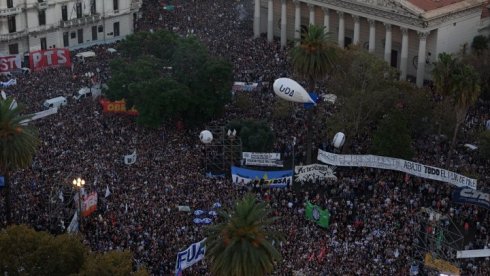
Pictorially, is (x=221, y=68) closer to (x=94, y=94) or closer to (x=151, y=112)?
(x=151, y=112)

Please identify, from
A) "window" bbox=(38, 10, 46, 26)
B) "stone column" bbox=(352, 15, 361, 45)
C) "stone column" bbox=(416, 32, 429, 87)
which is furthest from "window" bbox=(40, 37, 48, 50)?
"stone column" bbox=(416, 32, 429, 87)

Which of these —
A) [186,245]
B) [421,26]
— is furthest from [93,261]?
[421,26]

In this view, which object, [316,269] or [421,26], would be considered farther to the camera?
[421,26]

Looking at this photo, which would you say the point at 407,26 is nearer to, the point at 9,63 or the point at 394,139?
the point at 394,139

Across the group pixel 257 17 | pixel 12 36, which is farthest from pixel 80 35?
pixel 257 17

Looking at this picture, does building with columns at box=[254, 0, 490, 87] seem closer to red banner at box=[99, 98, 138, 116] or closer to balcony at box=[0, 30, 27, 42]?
red banner at box=[99, 98, 138, 116]

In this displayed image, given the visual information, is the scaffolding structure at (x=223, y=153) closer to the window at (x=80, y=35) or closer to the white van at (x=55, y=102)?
the white van at (x=55, y=102)
